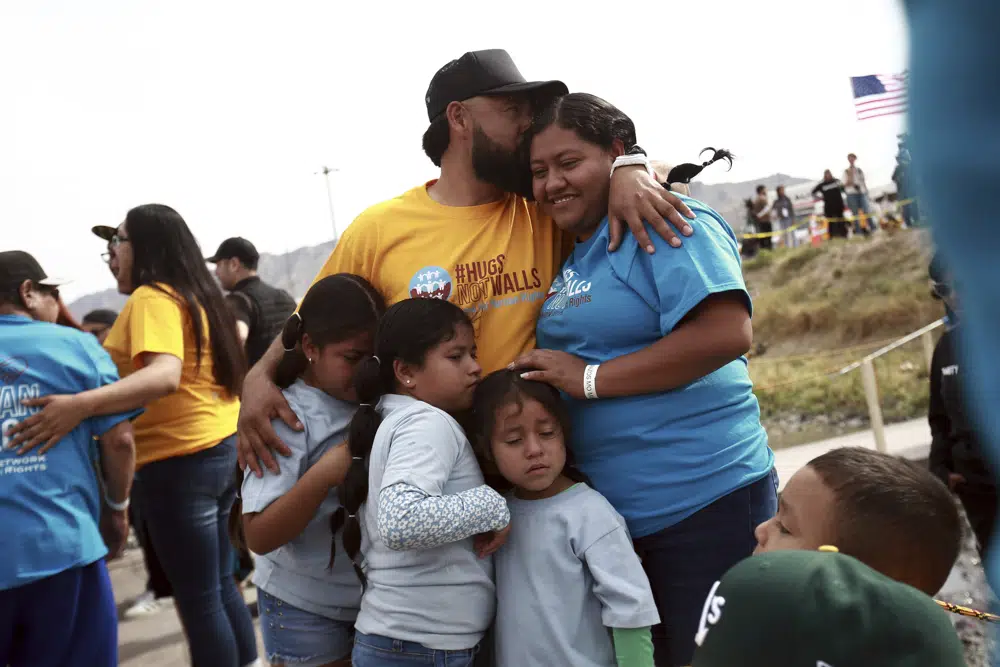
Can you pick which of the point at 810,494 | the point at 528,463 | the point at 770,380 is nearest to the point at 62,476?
the point at 528,463

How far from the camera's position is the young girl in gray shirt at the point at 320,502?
224 centimetres

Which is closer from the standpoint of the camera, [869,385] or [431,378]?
[431,378]

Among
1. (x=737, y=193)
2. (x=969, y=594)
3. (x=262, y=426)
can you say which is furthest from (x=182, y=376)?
(x=737, y=193)

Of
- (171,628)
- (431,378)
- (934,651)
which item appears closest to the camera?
(934,651)

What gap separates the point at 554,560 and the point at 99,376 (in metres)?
1.89

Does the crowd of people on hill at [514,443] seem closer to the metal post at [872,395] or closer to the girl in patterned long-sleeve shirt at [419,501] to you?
the girl in patterned long-sleeve shirt at [419,501]

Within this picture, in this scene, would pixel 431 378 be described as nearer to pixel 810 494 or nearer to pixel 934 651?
pixel 810 494

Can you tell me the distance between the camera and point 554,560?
6.62ft

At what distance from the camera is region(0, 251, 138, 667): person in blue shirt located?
2.67m

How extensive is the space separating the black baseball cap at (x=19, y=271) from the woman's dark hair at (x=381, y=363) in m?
1.56

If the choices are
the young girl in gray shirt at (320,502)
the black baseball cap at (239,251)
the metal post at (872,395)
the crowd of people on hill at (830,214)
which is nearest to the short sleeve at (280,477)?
the young girl in gray shirt at (320,502)

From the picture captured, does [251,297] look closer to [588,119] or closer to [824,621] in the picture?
[588,119]

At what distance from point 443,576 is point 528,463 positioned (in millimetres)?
340

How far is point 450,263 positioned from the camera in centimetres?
233
